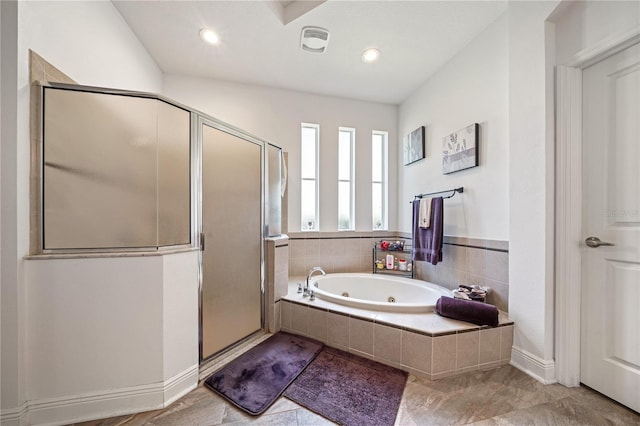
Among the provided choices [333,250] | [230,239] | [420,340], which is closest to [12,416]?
[230,239]

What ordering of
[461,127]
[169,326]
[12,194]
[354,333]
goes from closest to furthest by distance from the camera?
[12,194], [169,326], [354,333], [461,127]

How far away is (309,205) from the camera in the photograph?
3.08 m

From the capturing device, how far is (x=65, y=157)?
50.3 inches

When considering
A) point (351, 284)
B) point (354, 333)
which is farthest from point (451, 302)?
point (351, 284)

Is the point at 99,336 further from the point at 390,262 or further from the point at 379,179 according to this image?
the point at 379,179

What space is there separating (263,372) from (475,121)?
2.54 m

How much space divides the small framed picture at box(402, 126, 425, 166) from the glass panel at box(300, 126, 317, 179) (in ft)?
3.65

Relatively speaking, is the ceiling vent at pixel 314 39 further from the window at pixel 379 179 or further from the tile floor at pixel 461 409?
the tile floor at pixel 461 409

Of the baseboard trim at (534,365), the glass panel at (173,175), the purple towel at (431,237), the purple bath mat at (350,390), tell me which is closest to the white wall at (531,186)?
the baseboard trim at (534,365)

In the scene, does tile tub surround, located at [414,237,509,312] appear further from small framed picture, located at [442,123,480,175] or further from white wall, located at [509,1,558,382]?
small framed picture, located at [442,123,480,175]

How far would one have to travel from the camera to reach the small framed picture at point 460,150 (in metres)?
2.10

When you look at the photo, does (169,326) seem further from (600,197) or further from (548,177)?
(600,197)

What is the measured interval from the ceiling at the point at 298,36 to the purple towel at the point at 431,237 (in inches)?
53.9

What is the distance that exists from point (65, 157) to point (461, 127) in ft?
9.17
